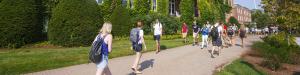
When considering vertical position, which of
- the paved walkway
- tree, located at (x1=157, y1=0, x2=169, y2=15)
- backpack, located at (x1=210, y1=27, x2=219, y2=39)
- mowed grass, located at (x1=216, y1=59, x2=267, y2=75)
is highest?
tree, located at (x1=157, y1=0, x2=169, y2=15)

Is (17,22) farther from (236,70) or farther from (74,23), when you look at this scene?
(236,70)

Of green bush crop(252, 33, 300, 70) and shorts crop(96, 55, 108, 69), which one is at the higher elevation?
shorts crop(96, 55, 108, 69)

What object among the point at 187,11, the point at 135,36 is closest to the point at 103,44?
the point at 135,36

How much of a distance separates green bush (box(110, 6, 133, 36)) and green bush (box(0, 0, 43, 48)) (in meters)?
8.71

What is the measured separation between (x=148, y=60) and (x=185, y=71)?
325 centimetres

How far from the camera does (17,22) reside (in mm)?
22547

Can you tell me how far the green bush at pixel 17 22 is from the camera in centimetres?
2225

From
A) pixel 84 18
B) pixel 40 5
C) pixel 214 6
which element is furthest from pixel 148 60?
pixel 214 6

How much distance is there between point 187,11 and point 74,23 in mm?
18218

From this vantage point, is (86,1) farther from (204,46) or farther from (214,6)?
(214,6)

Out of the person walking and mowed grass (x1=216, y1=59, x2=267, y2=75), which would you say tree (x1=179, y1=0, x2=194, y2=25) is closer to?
mowed grass (x1=216, y1=59, x2=267, y2=75)

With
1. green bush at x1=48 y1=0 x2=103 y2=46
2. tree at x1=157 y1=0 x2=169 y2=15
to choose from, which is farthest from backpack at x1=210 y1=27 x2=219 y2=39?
tree at x1=157 y1=0 x2=169 y2=15

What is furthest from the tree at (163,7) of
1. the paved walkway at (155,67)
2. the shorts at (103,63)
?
the shorts at (103,63)

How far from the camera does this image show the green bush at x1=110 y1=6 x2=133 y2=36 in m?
31.9
